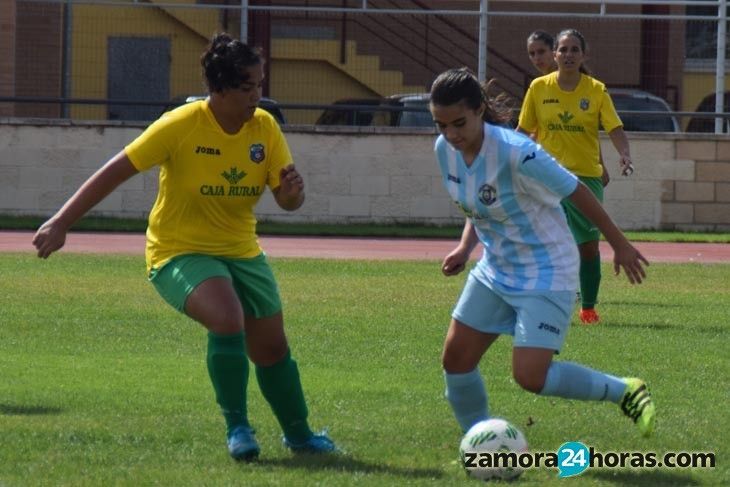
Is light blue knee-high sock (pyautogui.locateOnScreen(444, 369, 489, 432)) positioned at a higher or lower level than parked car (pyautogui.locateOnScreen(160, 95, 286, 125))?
lower

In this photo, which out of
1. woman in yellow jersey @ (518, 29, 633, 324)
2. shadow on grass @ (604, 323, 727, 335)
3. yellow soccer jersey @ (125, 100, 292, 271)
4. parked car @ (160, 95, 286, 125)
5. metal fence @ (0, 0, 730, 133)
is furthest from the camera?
metal fence @ (0, 0, 730, 133)

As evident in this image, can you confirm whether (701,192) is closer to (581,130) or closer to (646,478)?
(581,130)

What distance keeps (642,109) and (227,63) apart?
733 inches

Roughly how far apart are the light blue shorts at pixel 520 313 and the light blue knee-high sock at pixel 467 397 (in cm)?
23

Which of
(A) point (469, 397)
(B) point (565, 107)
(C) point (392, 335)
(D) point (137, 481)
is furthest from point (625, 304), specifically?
(D) point (137, 481)

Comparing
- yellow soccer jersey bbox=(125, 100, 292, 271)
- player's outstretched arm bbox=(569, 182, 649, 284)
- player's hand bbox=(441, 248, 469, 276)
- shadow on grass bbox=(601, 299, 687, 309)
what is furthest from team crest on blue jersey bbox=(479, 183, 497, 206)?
shadow on grass bbox=(601, 299, 687, 309)

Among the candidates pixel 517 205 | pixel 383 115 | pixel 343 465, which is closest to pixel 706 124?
pixel 383 115

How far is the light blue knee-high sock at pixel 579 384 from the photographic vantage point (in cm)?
640

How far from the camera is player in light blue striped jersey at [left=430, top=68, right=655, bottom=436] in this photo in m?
6.34

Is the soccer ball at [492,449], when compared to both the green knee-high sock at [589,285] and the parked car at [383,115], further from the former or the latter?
the parked car at [383,115]

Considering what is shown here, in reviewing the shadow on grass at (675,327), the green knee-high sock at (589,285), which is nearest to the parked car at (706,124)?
the green knee-high sock at (589,285)

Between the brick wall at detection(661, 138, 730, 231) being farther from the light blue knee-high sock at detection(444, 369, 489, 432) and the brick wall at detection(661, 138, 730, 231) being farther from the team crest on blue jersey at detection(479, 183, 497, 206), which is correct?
the team crest on blue jersey at detection(479, 183, 497, 206)

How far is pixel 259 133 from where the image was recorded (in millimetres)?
6699

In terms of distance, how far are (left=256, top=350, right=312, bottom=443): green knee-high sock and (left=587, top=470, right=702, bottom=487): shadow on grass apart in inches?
52.7
